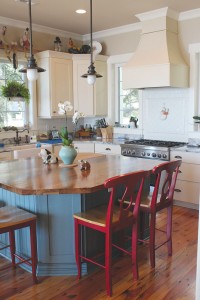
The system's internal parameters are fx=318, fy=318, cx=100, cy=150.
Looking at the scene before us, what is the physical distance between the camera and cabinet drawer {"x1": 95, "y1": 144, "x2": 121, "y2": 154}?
5.17m

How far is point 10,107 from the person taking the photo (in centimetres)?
529

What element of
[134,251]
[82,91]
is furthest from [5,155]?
[134,251]

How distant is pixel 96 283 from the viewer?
2.63 meters

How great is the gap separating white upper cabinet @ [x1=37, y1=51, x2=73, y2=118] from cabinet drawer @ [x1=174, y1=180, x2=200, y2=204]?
241 cm

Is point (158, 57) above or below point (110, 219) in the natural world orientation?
above

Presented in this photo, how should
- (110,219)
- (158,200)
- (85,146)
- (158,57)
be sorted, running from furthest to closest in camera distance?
(85,146) → (158,57) → (158,200) → (110,219)

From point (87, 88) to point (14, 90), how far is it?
4.34 ft

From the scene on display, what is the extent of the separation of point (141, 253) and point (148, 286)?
0.57 metres

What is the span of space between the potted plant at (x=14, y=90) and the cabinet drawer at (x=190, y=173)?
2696mm

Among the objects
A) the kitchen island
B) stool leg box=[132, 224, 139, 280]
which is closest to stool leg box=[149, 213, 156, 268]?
stool leg box=[132, 224, 139, 280]

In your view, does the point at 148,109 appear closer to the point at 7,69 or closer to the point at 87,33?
the point at 87,33

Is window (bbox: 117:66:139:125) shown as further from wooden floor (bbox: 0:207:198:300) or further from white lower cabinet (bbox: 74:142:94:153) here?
wooden floor (bbox: 0:207:198:300)

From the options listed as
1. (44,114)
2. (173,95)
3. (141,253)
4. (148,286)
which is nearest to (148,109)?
(173,95)

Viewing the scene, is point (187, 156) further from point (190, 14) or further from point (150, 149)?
point (190, 14)
